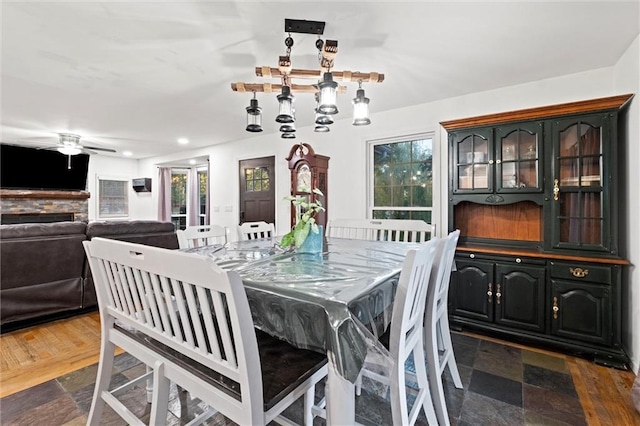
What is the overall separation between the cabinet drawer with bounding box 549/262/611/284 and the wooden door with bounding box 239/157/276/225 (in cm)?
365

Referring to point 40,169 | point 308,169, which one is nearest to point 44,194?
point 40,169

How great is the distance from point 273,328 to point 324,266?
0.47 metres

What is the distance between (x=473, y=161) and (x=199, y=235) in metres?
2.50

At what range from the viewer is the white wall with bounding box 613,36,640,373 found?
2.08 meters

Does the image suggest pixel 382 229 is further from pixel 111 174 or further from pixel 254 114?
pixel 111 174

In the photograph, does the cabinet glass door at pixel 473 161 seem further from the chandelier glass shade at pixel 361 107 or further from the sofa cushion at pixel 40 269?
the sofa cushion at pixel 40 269

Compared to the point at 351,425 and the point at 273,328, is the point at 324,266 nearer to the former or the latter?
the point at 273,328

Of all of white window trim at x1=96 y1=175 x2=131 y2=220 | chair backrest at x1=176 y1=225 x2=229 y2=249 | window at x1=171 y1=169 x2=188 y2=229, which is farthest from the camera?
window at x1=171 y1=169 x2=188 y2=229

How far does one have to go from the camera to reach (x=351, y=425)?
102 centimetres

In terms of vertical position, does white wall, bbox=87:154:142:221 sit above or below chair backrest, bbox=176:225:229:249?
above

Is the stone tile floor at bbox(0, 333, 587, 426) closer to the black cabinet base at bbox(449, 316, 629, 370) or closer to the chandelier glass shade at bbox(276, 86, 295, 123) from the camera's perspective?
the black cabinet base at bbox(449, 316, 629, 370)

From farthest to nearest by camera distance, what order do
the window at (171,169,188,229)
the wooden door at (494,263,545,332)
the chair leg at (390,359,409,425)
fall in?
the window at (171,169,188,229) → the wooden door at (494,263,545,332) → the chair leg at (390,359,409,425)

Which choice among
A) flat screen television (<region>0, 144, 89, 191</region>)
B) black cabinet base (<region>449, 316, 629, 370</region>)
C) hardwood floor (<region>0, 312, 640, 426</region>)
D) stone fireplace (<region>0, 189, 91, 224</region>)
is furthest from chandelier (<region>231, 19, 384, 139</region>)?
stone fireplace (<region>0, 189, 91, 224</region>)

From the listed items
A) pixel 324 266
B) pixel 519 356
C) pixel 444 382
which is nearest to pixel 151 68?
pixel 324 266
